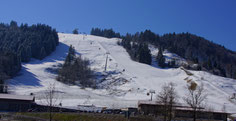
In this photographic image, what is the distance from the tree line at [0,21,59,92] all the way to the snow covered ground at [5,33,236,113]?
410cm

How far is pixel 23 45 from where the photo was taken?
422ft

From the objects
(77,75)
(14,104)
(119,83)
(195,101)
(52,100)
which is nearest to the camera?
(14,104)

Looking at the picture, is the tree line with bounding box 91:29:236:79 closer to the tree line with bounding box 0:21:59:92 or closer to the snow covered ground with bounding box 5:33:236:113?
the snow covered ground with bounding box 5:33:236:113

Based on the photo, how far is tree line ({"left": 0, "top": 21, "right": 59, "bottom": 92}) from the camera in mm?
94688

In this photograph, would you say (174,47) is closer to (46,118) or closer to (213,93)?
(213,93)

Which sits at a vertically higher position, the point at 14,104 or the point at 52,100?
the point at 52,100

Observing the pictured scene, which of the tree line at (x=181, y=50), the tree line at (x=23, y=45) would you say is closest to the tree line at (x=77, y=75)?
the tree line at (x=23, y=45)

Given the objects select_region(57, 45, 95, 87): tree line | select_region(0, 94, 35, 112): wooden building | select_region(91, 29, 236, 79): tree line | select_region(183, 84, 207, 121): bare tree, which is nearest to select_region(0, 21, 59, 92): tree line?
select_region(57, 45, 95, 87): tree line

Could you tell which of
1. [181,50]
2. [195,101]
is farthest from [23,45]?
[195,101]

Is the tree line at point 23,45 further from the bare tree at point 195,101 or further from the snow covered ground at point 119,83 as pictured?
the bare tree at point 195,101

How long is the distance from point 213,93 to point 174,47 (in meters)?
82.6

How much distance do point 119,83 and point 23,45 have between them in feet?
189

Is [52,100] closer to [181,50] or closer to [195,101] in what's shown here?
[195,101]

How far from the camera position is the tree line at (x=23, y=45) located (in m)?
94.7
